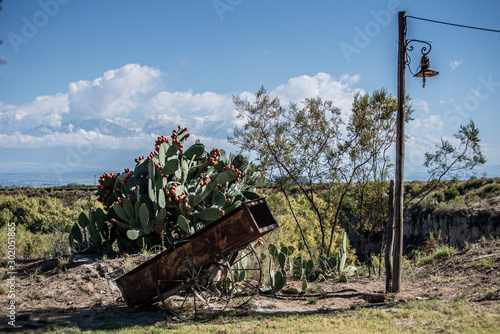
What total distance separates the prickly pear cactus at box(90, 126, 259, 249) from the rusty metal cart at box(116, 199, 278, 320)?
144 centimetres

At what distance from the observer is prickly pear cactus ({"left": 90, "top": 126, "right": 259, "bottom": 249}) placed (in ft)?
24.8

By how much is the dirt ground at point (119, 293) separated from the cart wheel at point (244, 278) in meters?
0.22

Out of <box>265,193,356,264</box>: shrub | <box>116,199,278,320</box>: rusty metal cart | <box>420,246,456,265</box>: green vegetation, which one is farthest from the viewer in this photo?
<box>265,193,356,264</box>: shrub

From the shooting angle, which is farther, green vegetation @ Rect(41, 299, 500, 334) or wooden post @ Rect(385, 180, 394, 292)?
wooden post @ Rect(385, 180, 394, 292)

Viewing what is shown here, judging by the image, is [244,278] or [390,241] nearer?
[390,241]

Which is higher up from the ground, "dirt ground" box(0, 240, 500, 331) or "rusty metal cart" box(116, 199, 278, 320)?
"rusty metal cart" box(116, 199, 278, 320)

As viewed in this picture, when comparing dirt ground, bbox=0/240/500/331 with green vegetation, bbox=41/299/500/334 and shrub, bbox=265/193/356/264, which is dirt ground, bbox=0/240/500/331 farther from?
shrub, bbox=265/193/356/264

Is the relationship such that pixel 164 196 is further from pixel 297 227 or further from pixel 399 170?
pixel 297 227

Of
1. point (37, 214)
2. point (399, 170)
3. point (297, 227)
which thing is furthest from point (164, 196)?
point (37, 214)

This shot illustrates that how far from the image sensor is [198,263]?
5.82 meters

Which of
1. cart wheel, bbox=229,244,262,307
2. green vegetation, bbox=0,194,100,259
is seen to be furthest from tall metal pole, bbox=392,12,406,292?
green vegetation, bbox=0,194,100,259

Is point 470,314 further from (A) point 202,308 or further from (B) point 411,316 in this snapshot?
(A) point 202,308

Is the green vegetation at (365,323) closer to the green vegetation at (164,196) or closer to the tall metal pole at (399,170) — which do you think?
the tall metal pole at (399,170)

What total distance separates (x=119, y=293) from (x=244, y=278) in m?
2.19
